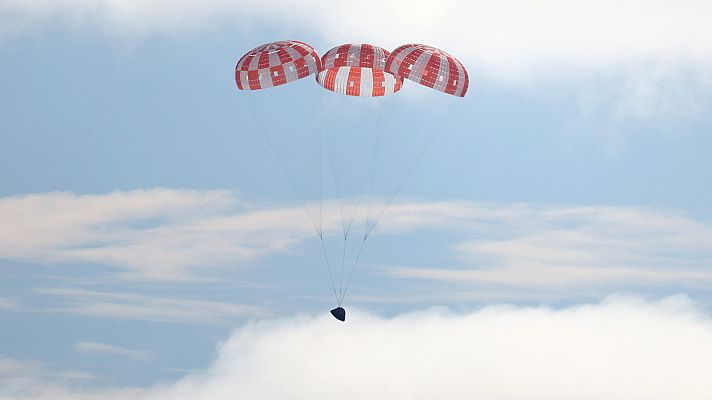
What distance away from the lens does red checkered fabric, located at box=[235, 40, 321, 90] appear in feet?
139

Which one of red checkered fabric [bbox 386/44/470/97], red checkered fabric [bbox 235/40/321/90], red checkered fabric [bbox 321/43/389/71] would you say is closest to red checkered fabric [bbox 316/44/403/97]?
red checkered fabric [bbox 321/43/389/71]

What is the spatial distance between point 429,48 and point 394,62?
5.33 ft

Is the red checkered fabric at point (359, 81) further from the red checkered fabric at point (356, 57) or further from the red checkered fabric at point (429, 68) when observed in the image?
the red checkered fabric at point (429, 68)

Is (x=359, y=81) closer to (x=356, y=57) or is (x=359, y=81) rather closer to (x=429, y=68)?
(x=356, y=57)

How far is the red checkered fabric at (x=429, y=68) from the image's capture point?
41.8m

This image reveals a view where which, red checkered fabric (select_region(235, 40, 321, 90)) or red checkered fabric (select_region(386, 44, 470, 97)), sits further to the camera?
red checkered fabric (select_region(235, 40, 321, 90))

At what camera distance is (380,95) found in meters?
45.5

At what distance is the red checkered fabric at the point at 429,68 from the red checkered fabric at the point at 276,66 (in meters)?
2.94

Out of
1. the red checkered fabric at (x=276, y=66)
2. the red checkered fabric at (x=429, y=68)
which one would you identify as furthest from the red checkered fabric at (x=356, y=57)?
the red checkered fabric at (x=429, y=68)

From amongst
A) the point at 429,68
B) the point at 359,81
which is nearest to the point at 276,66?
the point at 359,81

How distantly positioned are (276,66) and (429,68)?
18.1ft

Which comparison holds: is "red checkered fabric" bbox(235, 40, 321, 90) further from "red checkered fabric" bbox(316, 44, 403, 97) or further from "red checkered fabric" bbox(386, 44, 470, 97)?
"red checkered fabric" bbox(386, 44, 470, 97)

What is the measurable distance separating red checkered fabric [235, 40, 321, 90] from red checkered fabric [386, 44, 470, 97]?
9.66 feet

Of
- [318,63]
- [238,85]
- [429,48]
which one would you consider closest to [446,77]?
[429,48]
